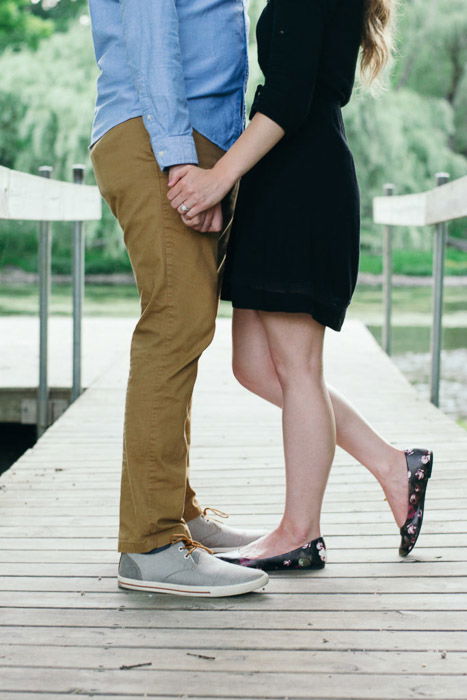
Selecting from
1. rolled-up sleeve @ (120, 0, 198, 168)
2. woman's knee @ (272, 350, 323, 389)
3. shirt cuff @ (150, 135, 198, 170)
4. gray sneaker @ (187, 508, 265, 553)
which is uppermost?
rolled-up sleeve @ (120, 0, 198, 168)

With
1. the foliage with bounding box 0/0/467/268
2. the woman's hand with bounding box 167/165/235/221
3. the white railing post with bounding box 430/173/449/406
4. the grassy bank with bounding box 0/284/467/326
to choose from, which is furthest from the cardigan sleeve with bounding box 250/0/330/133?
the foliage with bounding box 0/0/467/268

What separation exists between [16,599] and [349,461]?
1.24 metres

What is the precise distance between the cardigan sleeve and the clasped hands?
13 cm

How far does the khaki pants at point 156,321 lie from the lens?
1.57 m

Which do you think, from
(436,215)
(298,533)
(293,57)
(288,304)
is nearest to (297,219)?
(288,304)

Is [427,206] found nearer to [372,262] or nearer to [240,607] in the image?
[240,607]

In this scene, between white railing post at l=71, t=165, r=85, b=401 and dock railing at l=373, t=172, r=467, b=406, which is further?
white railing post at l=71, t=165, r=85, b=401

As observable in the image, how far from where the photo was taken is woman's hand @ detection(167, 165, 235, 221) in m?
1.53

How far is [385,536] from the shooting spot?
197 centimetres

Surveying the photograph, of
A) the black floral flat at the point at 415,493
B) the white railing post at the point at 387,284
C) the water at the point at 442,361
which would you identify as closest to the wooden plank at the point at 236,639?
the black floral flat at the point at 415,493

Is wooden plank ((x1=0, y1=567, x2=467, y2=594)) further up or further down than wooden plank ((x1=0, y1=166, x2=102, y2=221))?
further down

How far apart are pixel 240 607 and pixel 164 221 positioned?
1.96 feet

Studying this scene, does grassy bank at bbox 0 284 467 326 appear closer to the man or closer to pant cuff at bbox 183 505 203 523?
pant cuff at bbox 183 505 203 523

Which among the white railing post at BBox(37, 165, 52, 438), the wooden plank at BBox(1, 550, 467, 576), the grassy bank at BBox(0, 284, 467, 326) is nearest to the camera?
the wooden plank at BBox(1, 550, 467, 576)
